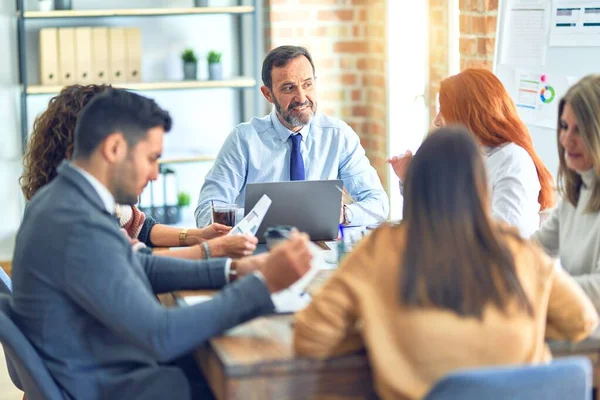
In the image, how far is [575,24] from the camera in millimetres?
3398

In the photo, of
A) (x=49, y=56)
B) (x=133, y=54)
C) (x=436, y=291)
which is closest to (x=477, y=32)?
(x=133, y=54)

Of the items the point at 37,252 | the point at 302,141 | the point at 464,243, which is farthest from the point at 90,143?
the point at 302,141

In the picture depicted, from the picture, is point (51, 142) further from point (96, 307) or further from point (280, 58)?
point (280, 58)

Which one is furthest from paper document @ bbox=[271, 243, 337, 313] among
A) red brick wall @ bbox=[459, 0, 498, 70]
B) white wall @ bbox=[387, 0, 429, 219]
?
white wall @ bbox=[387, 0, 429, 219]

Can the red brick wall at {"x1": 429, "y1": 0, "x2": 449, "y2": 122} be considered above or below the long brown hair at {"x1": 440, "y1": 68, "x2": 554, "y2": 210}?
above

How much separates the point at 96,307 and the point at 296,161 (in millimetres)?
1764

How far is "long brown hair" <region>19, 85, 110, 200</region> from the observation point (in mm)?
2664

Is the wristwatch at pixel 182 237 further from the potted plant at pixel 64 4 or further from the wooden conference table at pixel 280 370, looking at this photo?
the potted plant at pixel 64 4

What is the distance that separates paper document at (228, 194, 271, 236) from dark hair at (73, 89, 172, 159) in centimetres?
67

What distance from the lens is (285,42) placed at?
5176mm

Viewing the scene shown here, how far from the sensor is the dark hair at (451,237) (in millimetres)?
1738

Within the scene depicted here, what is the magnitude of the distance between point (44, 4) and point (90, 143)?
3056mm

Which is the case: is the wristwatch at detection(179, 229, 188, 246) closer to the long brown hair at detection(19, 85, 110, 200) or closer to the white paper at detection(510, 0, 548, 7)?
the long brown hair at detection(19, 85, 110, 200)

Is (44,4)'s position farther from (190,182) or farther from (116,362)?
(116,362)
